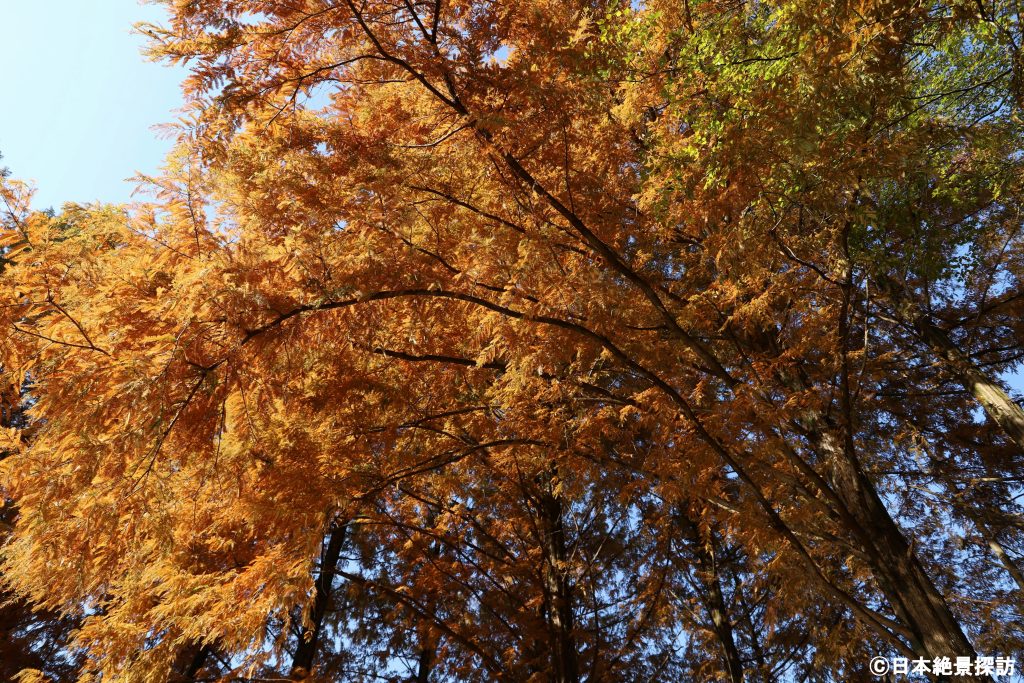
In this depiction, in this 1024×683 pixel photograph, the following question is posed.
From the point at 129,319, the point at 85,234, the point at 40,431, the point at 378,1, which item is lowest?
the point at 40,431

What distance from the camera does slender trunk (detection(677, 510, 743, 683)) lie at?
6.98 meters

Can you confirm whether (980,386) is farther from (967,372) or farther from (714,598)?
(714,598)

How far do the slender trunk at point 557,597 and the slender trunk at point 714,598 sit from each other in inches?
83.6

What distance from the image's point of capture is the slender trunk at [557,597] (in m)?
4.87

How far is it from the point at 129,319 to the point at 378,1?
2.17 meters

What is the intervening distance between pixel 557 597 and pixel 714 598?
362 centimetres

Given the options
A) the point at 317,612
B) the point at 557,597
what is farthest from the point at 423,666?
the point at 557,597

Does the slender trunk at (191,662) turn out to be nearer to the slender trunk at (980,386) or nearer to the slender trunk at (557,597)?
the slender trunk at (557,597)

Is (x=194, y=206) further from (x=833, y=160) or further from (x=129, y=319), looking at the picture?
(x=833, y=160)

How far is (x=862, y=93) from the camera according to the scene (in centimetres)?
365

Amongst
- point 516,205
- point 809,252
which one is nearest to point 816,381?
point 809,252

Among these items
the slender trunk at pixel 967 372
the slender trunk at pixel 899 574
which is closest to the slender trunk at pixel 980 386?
the slender trunk at pixel 967 372

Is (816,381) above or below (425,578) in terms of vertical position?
above

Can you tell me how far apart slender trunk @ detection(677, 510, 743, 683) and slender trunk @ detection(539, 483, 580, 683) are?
212 centimetres
